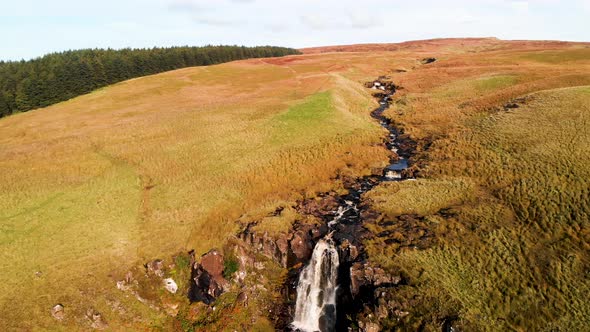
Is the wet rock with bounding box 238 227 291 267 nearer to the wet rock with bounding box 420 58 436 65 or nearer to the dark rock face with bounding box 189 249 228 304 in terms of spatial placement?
the dark rock face with bounding box 189 249 228 304

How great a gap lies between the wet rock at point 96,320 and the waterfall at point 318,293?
1346cm

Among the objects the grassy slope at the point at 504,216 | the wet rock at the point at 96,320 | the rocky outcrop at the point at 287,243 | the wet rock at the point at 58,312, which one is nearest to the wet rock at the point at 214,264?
the rocky outcrop at the point at 287,243

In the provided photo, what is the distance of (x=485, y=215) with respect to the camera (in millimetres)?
27031

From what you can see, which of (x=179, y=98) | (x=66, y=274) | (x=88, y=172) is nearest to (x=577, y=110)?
(x=66, y=274)

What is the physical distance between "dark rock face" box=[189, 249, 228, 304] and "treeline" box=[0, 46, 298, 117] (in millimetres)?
94676

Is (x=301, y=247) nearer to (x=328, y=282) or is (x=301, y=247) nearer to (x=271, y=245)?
(x=271, y=245)

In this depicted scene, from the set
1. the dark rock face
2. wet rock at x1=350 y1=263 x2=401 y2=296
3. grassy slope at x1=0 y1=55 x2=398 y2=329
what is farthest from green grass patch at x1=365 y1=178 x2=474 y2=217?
the dark rock face

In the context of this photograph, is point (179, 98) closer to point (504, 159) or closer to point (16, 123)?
point (16, 123)

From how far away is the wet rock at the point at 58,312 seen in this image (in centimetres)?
2373

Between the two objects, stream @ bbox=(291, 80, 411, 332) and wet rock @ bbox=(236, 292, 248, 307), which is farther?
wet rock @ bbox=(236, 292, 248, 307)

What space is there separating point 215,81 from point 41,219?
6958 cm

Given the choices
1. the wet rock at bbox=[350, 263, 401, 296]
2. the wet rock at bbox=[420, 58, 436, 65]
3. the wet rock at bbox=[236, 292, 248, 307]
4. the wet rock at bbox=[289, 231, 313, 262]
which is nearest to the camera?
the wet rock at bbox=[350, 263, 401, 296]

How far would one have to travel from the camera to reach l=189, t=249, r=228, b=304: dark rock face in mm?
26281

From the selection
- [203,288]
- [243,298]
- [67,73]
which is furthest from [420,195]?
[67,73]
